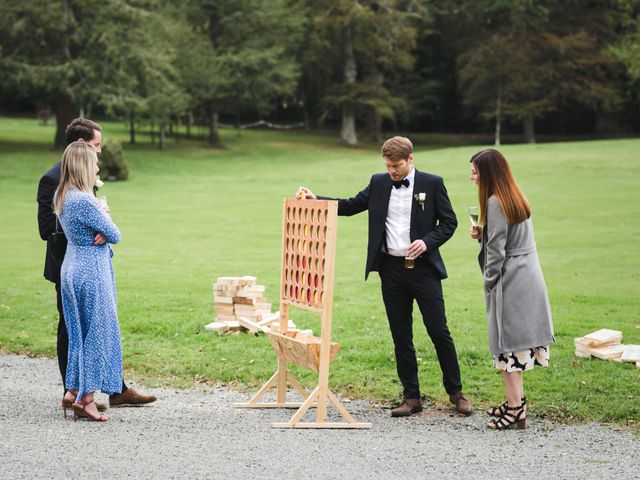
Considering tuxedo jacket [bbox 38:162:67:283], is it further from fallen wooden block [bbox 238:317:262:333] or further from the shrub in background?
the shrub in background

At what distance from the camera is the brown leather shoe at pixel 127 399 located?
352 inches

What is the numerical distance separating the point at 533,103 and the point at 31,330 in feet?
173

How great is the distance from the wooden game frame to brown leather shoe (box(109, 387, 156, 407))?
989mm

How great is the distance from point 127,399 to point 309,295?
2153 mm

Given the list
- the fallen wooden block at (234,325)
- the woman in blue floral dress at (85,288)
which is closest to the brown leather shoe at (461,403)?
the woman in blue floral dress at (85,288)

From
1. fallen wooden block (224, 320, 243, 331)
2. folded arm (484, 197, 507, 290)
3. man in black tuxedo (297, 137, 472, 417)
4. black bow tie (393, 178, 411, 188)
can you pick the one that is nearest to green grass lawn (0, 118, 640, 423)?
fallen wooden block (224, 320, 243, 331)

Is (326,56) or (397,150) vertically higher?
(326,56)

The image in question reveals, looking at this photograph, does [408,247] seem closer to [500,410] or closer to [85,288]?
[500,410]

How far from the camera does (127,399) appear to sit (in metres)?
8.95

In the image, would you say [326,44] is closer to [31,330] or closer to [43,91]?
[43,91]

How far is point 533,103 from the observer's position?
61.1 m

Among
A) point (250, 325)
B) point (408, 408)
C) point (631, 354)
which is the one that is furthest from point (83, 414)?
point (631, 354)

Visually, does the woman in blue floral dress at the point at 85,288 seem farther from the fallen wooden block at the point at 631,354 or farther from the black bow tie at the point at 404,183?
the fallen wooden block at the point at 631,354

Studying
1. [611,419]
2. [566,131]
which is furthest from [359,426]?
[566,131]
